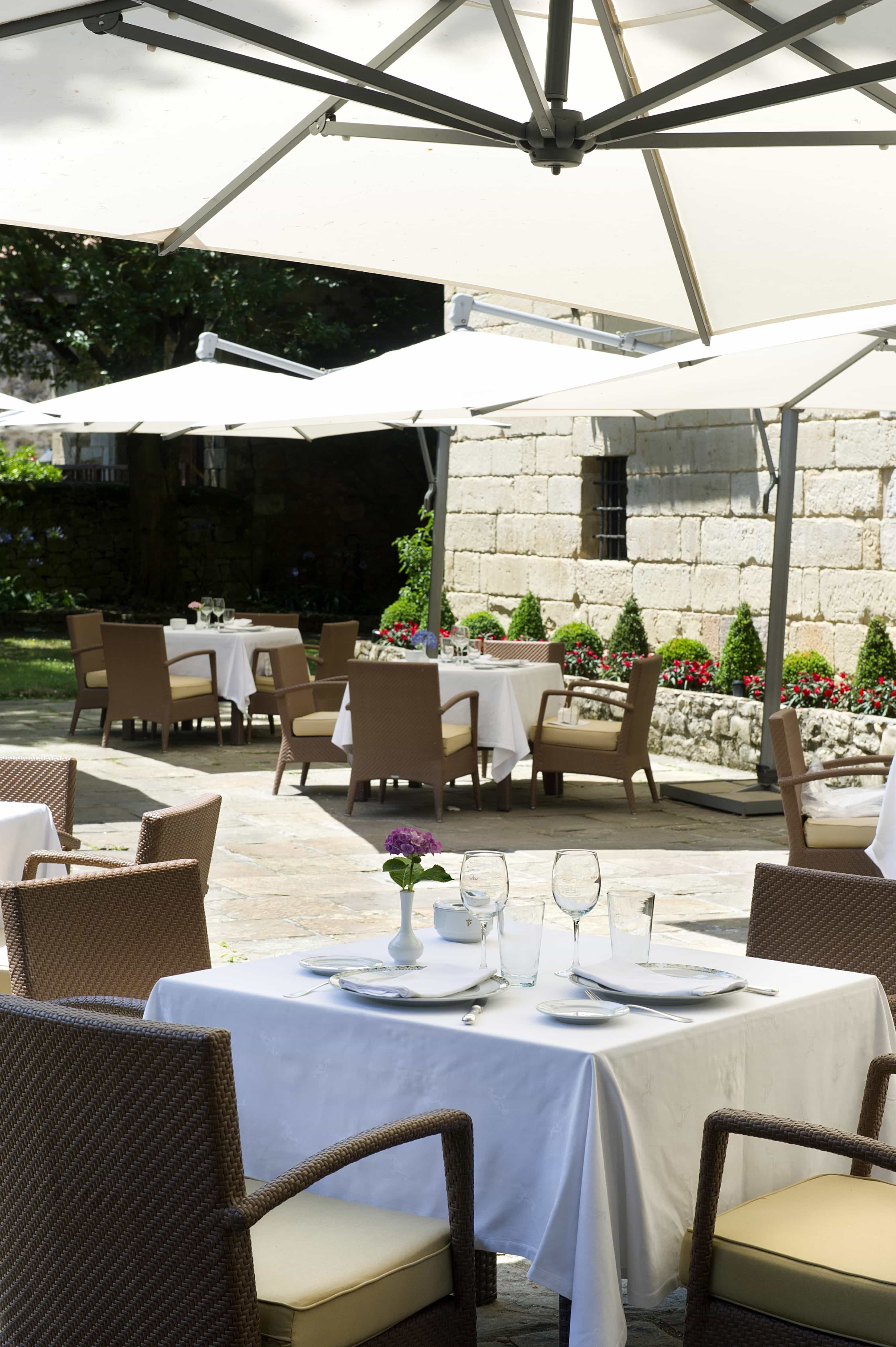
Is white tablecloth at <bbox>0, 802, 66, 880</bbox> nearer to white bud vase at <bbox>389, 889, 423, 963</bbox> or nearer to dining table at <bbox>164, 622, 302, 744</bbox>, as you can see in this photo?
white bud vase at <bbox>389, 889, 423, 963</bbox>

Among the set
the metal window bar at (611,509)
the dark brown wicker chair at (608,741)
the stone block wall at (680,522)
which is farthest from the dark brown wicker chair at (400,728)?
the metal window bar at (611,509)

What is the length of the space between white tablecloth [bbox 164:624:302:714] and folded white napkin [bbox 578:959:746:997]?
8.05m

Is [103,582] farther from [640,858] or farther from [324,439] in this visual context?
[640,858]

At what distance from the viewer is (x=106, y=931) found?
10.6 ft

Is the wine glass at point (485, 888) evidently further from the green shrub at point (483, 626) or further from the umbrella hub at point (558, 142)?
the green shrub at point (483, 626)

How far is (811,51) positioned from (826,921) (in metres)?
2.06

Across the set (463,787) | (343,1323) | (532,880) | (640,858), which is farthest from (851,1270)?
(463,787)

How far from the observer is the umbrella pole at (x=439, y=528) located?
9758 mm

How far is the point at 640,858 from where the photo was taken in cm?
708

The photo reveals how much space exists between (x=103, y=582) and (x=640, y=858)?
15039mm

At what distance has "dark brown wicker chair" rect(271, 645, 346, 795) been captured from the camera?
28.6ft

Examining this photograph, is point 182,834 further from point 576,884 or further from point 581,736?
point 581,736

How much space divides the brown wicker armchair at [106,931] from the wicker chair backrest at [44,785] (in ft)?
4.15

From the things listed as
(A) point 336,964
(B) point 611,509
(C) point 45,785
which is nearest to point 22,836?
(C) point 45,785
